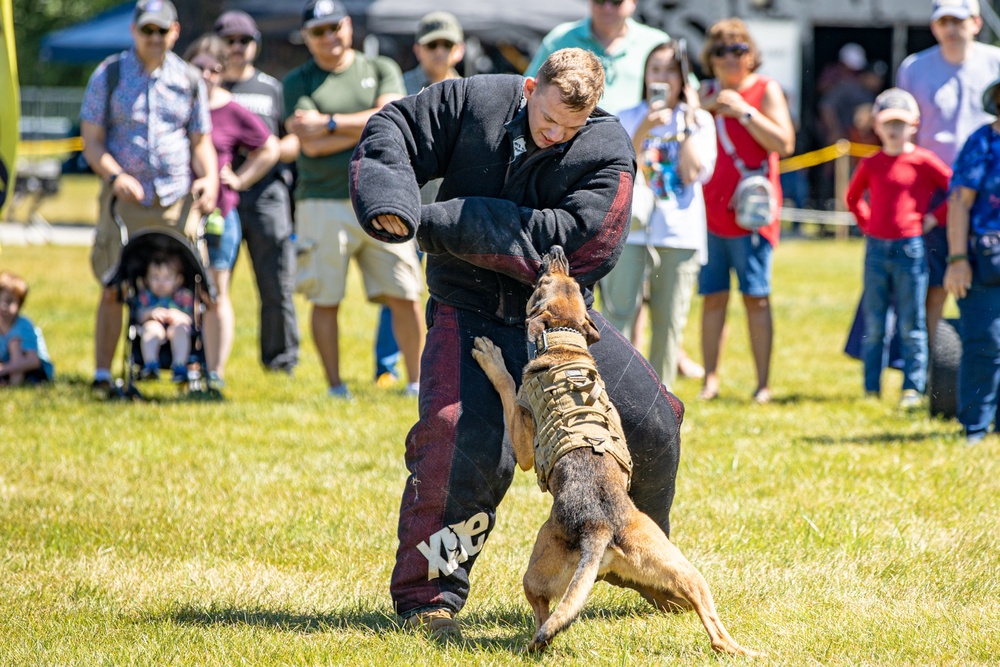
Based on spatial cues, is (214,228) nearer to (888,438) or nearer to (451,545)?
(888,438)

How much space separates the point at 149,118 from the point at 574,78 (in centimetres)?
472

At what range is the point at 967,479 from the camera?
19.4 feet

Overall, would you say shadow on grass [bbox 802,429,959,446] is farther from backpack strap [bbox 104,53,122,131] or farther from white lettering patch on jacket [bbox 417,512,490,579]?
backpack strap [bbox 104,53,122,131]

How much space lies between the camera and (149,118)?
25.2 ft

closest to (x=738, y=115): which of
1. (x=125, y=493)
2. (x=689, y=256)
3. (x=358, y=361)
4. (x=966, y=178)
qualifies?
(x=689, y=256)

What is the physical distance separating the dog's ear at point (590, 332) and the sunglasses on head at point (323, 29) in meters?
4.61

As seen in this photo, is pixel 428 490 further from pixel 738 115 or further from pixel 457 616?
pixel 738 115

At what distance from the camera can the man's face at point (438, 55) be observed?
780cm

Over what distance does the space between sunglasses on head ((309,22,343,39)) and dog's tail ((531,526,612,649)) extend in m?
5.19

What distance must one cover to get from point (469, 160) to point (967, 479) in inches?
132

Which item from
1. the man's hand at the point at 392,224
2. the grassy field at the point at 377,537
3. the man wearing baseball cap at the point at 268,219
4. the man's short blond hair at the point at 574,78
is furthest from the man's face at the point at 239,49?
the man's hand at the point at 392,224

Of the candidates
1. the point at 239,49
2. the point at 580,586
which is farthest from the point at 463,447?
the point at 239,49

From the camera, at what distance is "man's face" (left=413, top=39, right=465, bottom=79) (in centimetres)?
780

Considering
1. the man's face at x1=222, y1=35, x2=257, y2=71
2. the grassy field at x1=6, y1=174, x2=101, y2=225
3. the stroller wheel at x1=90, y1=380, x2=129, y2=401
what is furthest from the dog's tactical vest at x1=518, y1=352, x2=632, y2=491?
the grassy field at x1=6, y1=174, x2=101, y2=225
